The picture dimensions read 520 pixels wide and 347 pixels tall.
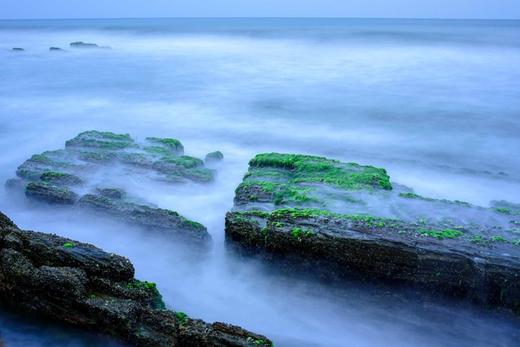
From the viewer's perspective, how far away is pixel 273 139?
12.0 meters

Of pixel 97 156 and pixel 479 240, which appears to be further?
pixel 97 156

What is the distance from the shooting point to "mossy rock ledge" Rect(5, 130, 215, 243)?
21.8ft

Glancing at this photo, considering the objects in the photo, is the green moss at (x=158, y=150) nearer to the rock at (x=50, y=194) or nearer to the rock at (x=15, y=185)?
the rock at (x=50, y=194)

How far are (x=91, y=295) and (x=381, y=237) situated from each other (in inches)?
132

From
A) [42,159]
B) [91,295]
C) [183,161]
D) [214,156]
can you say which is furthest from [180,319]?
[214,156]

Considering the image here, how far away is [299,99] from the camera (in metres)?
16.5

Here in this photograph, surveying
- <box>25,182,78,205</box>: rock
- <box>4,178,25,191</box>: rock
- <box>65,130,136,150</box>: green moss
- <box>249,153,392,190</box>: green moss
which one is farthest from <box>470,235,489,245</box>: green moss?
<box>4,178,25,191</box>: rock

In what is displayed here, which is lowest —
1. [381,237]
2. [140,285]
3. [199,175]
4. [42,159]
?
[140,285]

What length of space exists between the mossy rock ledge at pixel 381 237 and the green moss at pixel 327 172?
0.14 m

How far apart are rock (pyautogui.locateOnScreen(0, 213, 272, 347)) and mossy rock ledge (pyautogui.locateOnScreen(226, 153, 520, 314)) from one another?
1634mm

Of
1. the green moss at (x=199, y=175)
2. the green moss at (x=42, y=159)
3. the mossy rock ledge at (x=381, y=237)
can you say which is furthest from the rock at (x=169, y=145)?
the mossy rock ledge at (x=381, y=237)

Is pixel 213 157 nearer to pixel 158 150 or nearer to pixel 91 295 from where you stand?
pixel 158 150

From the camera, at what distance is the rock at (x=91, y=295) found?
423 cm

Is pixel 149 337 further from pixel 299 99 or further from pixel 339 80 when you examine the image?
pixel 339 80
